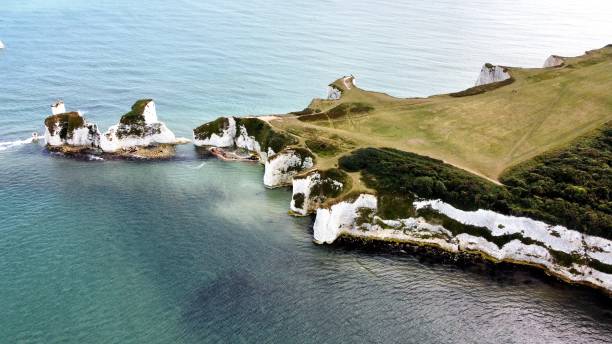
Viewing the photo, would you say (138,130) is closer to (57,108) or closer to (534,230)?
(57,108)

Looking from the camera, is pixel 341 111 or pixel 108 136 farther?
pixel 341 111

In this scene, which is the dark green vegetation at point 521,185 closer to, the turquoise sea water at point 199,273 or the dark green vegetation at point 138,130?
the turquoise sea water at point 199,273

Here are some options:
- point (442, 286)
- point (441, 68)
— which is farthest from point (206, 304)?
point (441, 68)

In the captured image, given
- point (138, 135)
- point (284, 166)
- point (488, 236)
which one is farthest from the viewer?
point (138, 135)

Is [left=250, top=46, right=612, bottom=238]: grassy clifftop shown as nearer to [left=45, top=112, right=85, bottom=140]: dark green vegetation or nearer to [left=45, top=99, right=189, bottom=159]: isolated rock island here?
[left=45, top=99, right=189, bottom=159]: isolated rock island

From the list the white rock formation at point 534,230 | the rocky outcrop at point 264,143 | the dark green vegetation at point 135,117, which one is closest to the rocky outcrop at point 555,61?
the white rock formation at point 534,230

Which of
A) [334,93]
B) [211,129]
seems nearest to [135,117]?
[211,129]

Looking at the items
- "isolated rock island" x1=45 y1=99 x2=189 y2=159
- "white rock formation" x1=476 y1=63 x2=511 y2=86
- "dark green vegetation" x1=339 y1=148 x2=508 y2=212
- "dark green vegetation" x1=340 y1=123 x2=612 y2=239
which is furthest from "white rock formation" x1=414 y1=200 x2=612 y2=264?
"white rock formation" x1=476 y1=63 x2=511 y2=86
